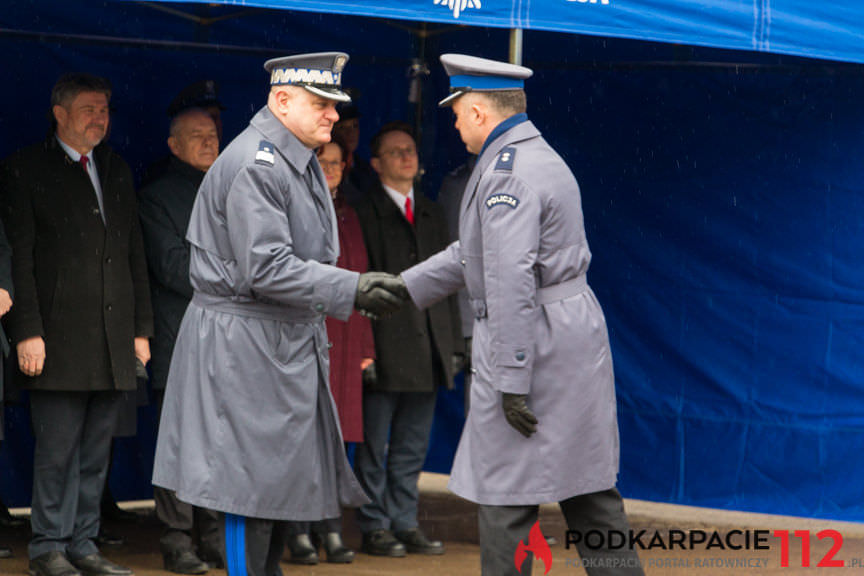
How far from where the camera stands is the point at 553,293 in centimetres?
427

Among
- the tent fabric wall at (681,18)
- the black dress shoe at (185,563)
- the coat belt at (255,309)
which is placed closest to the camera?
the coat belt at (255,309)

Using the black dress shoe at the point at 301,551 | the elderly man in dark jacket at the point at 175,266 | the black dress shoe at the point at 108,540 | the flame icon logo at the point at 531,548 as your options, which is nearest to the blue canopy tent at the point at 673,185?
the black dress shoe at the point at 108,540

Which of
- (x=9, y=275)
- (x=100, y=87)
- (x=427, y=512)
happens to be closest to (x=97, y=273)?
(x=9, y=275)

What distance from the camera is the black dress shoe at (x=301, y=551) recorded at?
5.90 m

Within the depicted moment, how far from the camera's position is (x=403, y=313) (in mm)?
6207

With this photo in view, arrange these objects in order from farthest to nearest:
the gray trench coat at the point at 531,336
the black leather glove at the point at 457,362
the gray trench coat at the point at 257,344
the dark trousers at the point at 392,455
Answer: the black leather glove at the point at 457,362, the dark trousers at the point at 392,455, the gray trench coat at the point at 257,344, the gray trench coat at the point at 531,336

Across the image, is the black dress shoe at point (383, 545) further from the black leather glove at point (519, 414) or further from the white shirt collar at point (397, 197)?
the black leather glove at point (519, 414)

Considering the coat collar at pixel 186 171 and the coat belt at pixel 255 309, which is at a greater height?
the coat collar at pixel 186 171

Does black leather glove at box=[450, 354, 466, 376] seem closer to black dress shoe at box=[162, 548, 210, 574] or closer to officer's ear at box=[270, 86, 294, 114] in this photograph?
black dress shoe at box=[162, 548, 210, 574]

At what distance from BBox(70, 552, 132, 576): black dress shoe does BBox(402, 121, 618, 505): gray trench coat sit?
183 centimetres

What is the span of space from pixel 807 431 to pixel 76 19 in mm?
4046

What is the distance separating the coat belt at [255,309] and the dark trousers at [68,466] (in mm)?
1343

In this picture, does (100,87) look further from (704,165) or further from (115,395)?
(704,165)

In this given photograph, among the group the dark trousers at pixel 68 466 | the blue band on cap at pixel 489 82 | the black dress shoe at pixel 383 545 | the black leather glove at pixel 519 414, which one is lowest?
the black dress shoe at pixel 383 545
